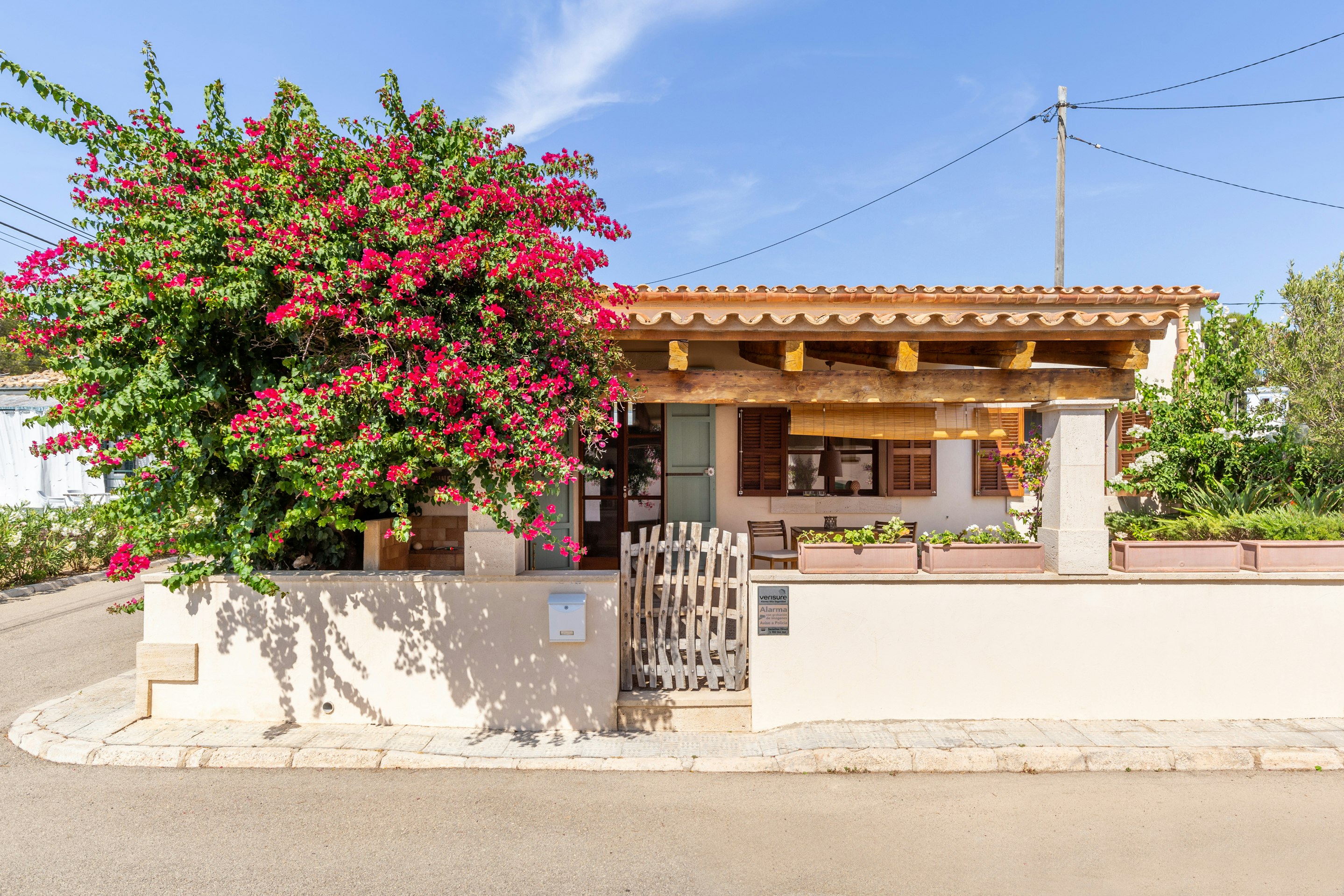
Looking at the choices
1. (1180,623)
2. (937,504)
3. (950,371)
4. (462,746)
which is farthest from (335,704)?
(937,504)

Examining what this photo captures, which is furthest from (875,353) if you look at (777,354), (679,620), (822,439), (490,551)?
(490,551)

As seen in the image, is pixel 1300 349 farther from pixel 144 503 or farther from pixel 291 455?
pixel 144 503

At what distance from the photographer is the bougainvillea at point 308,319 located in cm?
384

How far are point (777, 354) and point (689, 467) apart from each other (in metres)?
2.84

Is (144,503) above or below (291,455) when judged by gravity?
below

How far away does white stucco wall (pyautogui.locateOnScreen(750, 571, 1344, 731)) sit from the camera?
493 centimetres

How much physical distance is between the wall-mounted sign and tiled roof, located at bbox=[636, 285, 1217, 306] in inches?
166

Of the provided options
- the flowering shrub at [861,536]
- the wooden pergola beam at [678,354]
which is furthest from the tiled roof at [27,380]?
the flowering shrub at [861,536]

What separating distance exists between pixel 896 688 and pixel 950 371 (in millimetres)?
2503

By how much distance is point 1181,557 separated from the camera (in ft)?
16.4

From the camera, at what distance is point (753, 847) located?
351 centimetres

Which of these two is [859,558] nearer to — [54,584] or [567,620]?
[567,620]

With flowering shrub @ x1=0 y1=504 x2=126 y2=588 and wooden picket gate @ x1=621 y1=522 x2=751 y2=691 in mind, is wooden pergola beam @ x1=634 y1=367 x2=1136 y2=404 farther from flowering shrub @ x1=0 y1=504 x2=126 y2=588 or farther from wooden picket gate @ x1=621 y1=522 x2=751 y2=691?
flowering shrub @ x1=0 y1=504 x2=126 y2=588

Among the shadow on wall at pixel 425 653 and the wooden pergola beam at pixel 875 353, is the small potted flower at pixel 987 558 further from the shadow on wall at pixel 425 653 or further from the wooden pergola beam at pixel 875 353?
the shadow on wall at pixel 425 653
